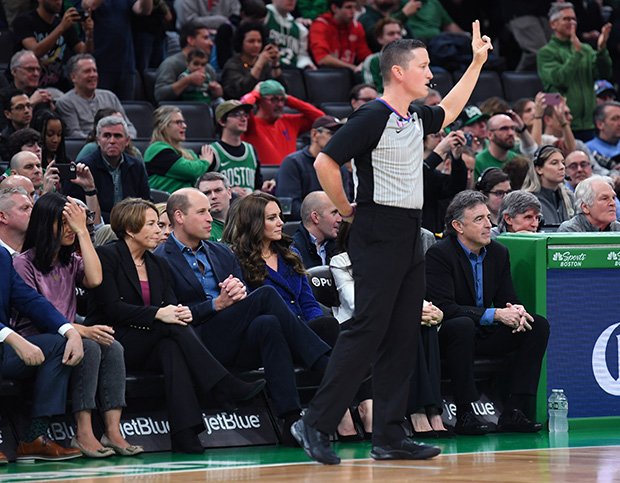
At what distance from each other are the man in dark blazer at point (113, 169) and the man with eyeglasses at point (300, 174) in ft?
4.28

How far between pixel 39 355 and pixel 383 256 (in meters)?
1.94

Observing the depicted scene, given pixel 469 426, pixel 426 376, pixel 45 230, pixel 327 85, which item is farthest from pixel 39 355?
pixel 327 85

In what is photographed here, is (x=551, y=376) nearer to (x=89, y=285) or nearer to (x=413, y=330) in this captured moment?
(x=413, y=330)

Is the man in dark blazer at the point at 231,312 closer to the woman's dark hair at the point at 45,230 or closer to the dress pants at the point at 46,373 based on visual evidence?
the woman's dark hair at the point at 45,230

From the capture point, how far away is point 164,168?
10.8 metres

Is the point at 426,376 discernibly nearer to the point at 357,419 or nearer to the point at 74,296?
the point at 357,419

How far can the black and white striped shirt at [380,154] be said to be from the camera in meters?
6.31

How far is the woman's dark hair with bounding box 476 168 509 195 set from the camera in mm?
10352

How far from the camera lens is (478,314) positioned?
28.0ft

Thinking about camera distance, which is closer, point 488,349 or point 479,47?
point 479,47

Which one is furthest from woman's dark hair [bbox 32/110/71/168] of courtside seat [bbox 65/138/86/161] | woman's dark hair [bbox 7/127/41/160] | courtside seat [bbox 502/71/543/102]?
courtside seat [bbox 502/71/543/102]

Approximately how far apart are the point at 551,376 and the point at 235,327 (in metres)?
2.19

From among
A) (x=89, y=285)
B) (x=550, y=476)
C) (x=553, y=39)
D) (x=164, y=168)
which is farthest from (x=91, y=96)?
(x=550, y=476)

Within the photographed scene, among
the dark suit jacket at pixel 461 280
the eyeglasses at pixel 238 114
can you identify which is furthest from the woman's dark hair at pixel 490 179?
the eyeglasses at pixel 238 114
